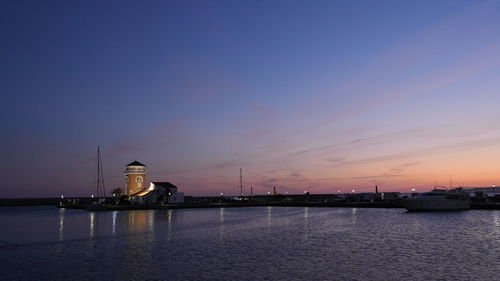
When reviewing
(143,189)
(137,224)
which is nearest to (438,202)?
(137,224)

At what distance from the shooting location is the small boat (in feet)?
299

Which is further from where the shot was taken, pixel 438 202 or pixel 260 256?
pixel 438 202

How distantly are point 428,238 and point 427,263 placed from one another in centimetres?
1623

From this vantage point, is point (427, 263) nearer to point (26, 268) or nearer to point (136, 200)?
point (26, 268)

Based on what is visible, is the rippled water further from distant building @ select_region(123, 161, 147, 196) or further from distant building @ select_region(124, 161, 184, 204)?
distant building @ select_region(123, 161, 147, 196)

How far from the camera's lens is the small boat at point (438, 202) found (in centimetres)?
9119

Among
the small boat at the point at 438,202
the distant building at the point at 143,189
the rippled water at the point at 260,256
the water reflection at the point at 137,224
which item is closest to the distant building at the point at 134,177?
the distant building at the point at 143,189

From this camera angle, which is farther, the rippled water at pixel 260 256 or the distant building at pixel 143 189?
the distant building at pixel 143 189

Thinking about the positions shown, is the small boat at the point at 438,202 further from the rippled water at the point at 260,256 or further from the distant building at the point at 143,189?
the distant building at the point at 143,189

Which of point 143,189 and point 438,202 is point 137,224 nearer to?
point 438,202

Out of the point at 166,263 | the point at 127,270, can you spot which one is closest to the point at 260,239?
the point at 166,263

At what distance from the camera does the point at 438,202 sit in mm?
91000

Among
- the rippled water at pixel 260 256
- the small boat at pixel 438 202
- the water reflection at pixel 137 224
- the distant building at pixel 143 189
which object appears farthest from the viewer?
the distant building at pixel 143 189

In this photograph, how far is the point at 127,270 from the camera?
2934 centimetres
